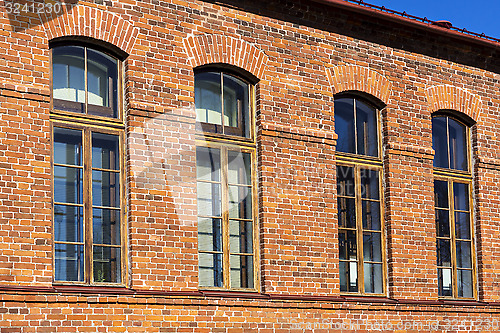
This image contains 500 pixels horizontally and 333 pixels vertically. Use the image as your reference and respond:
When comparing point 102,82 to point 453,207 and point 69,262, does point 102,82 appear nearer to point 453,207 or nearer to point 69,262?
point 69,262

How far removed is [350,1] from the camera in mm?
13211

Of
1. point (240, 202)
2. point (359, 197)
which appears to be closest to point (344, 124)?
point (359, 197)

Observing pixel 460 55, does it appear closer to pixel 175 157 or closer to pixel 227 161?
pixel 227 161

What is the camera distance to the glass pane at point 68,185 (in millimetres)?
10492

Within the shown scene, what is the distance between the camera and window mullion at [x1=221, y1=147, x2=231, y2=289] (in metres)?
11.7

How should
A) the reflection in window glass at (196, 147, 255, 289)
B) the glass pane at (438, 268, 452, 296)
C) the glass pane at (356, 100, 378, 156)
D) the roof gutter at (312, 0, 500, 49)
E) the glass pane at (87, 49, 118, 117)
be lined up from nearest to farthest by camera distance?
the glass pane at (87, 49, 118, 117) < the reflection in window glass at (196, 147, 255, 289) < the roof gutter at (312, 0, 500, 49) < the glass pane at (356, 100, 378, 156) < the glass pane at (438, 268, 452, 296)

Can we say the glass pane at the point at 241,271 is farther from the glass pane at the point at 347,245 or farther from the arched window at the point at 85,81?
the arched window at the point at 85,81

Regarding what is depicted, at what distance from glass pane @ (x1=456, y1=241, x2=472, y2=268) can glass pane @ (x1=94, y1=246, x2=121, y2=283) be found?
6.41 metres

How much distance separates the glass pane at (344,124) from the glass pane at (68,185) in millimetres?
4448

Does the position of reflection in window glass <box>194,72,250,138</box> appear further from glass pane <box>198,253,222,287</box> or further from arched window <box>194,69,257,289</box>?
glass pane <box>198,253,222,287</box>

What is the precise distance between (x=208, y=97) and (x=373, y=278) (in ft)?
13.1

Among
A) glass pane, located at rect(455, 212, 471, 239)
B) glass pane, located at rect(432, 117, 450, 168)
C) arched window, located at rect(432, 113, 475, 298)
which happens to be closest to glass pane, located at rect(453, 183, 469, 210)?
arched window, located at rect(432, 113, 475, 298)

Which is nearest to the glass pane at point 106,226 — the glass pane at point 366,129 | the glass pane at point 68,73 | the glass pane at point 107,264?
the glass pane at point 107,264

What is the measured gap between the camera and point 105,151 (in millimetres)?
10984
